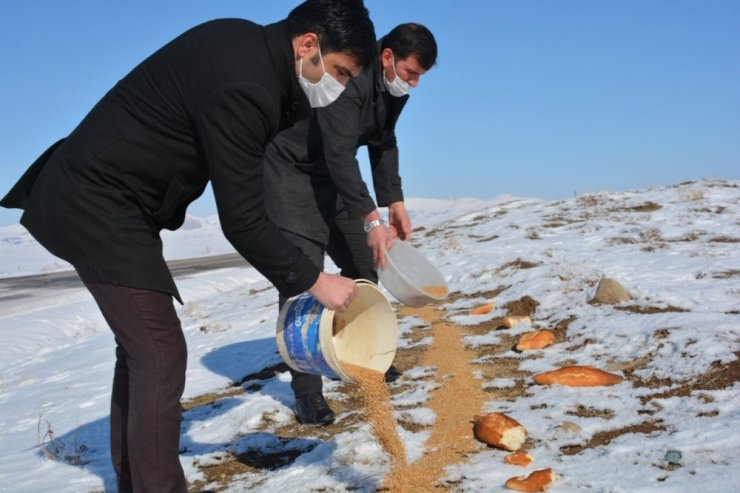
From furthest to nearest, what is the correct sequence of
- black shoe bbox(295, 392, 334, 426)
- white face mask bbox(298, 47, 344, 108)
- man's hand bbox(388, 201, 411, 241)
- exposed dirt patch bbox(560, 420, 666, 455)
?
man's hand bbox(388, 201, 411, 241) < black shoe bbox(295, 392, 334, 426) < exposed dirt patch bbox(560, 420, 666, 455) < white face mask bbox(298, 47, 344, 108)

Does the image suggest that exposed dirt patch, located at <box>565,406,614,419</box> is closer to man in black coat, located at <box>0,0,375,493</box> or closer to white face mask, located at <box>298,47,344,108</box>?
man in black coat, located at <box>0,0,375,493</box>

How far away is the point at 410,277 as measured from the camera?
4.05m

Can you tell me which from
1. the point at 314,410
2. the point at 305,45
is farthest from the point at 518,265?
the point at 305,45

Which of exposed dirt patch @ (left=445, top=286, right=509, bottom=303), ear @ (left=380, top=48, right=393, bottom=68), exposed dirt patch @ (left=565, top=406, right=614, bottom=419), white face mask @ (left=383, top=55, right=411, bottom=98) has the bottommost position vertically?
exposed dirt patch @ (left=445, top=286, right=509, bottom=303)

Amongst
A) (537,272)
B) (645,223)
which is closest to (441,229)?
(645,223)

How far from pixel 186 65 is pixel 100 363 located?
5054 millimetres

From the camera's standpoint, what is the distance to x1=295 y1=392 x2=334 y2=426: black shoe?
3.68 m

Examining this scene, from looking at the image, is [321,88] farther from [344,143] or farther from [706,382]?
[706,382]

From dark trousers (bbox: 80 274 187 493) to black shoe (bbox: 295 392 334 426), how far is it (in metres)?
1.34

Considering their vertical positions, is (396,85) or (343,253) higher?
(396,85)

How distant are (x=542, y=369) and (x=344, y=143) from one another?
1863mm

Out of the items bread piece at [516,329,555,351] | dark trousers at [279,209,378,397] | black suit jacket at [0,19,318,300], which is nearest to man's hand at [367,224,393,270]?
dark trousers at [279,209,378,397]

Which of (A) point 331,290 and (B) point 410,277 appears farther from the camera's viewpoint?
(B) point 410,277

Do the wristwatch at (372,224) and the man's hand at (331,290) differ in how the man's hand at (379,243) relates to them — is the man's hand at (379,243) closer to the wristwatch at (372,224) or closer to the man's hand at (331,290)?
the wristwatch at (372,224)
